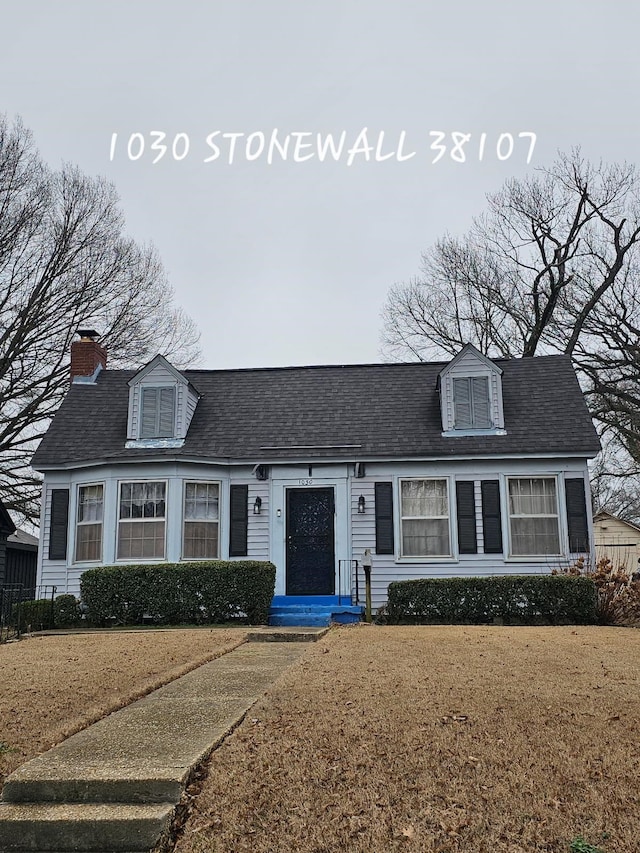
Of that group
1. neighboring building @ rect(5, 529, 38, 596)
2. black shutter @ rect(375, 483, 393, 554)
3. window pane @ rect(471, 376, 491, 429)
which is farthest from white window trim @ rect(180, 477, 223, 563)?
neighboring building @ rect(5, 529, 38, 596)

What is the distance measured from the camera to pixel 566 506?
16.0 meters

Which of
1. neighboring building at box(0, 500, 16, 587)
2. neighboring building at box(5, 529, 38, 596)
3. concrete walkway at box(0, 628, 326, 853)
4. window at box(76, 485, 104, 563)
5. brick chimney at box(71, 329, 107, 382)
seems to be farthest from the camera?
neighboring building at box(5, 529, 38, 596)

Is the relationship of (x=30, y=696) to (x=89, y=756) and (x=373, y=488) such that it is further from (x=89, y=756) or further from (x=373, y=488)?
(x=373, y=488)

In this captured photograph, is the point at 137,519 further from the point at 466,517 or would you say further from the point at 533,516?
the point at 533,516

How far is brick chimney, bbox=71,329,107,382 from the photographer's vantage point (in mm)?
19578

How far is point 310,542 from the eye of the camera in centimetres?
1638

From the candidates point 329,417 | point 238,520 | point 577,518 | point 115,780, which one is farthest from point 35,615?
point 115,780

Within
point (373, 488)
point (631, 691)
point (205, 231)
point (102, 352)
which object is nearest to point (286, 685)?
point (631, 691)

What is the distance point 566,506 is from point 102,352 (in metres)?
11.7

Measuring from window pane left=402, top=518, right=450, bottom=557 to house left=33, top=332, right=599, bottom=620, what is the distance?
2cm

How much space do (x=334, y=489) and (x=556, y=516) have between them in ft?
14.6

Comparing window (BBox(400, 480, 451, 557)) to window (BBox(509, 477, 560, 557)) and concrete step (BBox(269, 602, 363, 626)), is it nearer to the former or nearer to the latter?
window (BBox(509, 477, 560, 557))

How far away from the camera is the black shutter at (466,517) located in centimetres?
1599

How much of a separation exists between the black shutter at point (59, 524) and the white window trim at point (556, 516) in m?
8.91
